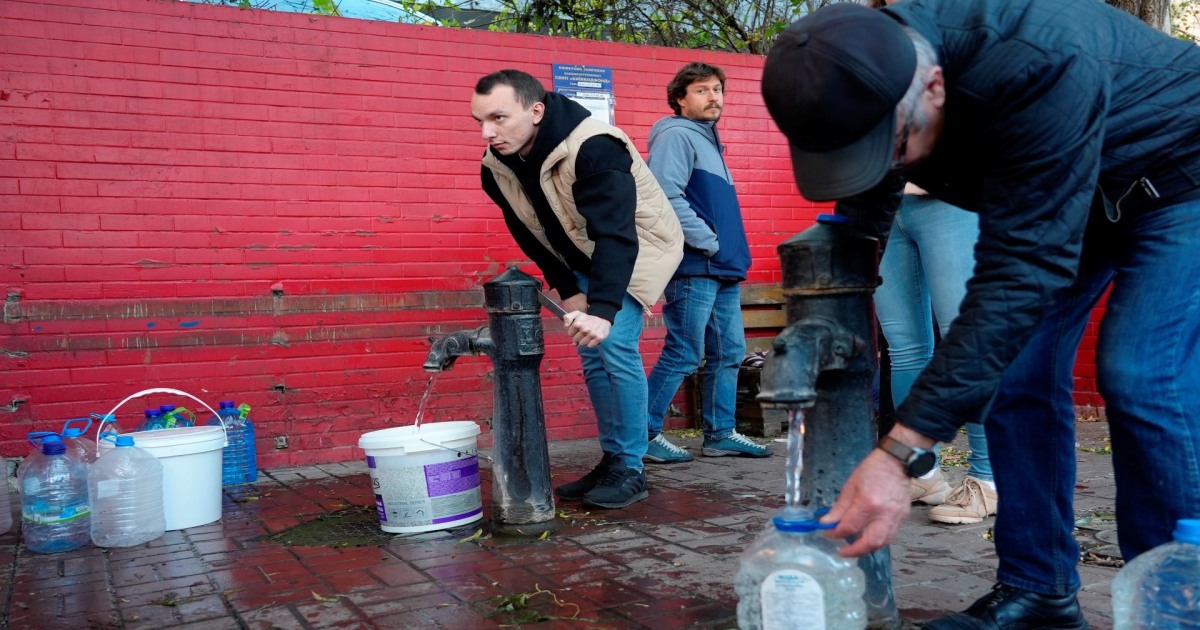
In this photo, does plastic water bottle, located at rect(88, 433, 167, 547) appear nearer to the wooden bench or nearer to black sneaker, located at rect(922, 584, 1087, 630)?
black sneaker, located at rect(922, 584, 1087, 630)

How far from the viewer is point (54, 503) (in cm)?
412

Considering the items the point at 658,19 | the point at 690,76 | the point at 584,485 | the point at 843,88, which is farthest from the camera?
the point at 658,19

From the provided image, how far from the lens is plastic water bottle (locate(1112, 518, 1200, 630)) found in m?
2.16

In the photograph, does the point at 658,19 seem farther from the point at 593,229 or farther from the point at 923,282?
the point at 923,282

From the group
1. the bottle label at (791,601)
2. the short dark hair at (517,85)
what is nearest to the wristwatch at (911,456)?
the bottle label at (791,601)

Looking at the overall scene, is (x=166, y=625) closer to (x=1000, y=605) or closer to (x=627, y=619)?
(x=627, y=619)

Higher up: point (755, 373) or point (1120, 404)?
point (1120, 404)

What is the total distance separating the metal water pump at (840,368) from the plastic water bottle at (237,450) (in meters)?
4.02

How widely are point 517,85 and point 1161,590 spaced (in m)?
2.98

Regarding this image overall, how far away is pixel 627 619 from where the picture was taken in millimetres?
2818

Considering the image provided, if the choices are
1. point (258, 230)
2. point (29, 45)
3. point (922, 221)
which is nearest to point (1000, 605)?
point (922, 221)

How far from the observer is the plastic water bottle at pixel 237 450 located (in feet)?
18.1

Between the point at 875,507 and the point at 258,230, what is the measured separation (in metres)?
4.95

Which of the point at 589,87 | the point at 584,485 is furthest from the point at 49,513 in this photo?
the point at 589,87
